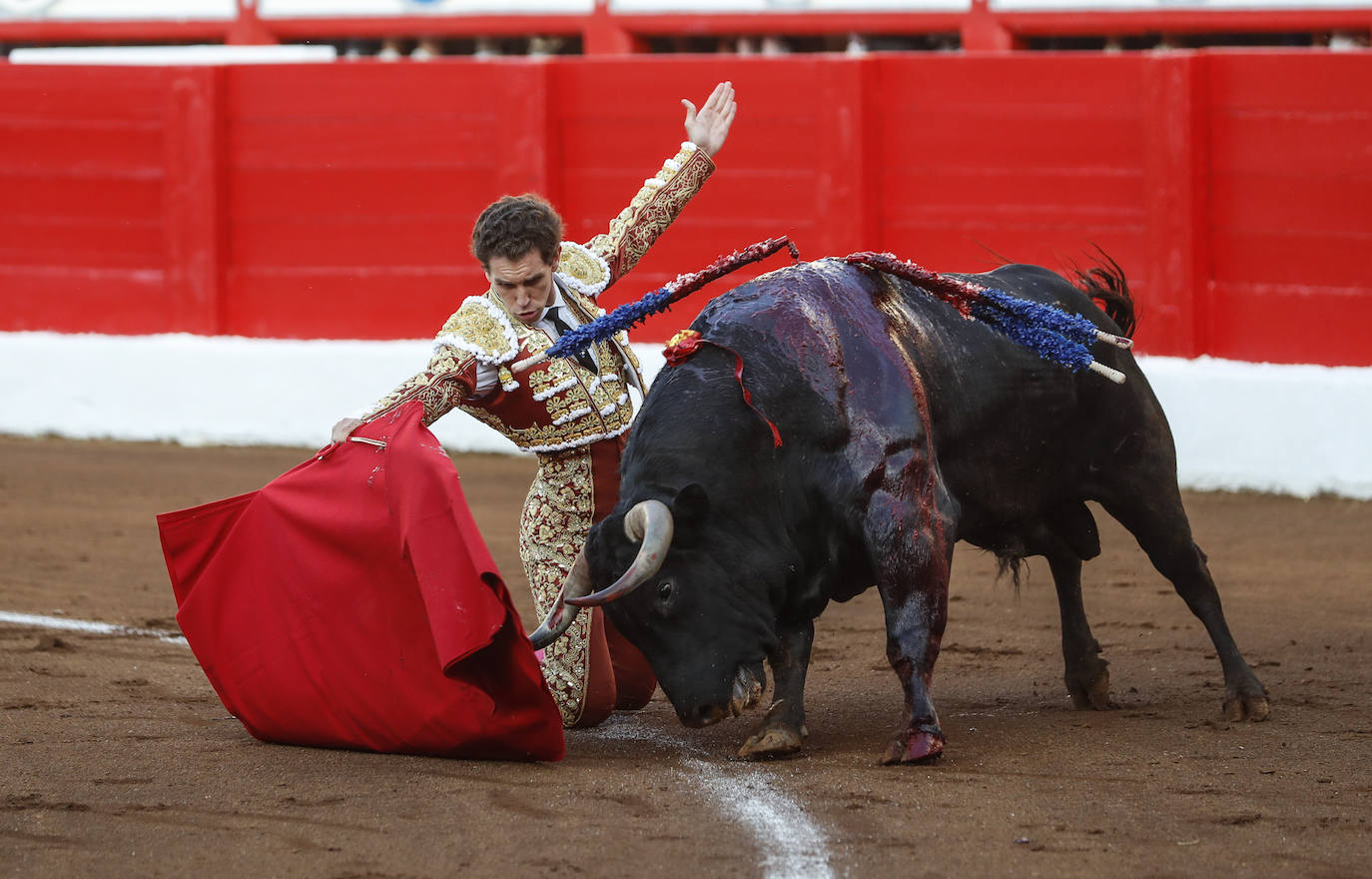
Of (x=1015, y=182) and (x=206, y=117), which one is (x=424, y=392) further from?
(x=206, y=117)

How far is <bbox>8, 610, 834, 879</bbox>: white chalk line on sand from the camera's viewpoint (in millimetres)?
2717

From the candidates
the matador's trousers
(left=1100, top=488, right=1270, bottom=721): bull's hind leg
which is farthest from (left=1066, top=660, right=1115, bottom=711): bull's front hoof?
the matador's trousers

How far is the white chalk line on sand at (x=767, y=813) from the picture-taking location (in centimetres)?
271

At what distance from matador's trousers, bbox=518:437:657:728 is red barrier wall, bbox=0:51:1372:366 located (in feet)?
10.4

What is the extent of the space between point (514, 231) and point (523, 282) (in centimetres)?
10

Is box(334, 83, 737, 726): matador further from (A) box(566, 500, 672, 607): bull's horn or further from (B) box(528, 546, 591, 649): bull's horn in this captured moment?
(A) box(566, 500, 672, 607): bull's horn

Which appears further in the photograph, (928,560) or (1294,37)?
(1294,37)

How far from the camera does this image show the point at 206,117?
8.76m

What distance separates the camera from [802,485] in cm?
332

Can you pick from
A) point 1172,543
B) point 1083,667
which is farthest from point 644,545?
point 1172,543

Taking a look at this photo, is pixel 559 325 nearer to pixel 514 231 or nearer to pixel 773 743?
pixel 514 231

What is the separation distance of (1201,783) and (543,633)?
Answer: 1.11 metres

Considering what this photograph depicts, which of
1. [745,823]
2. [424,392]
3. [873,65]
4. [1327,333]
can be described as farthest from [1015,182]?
[745,823]

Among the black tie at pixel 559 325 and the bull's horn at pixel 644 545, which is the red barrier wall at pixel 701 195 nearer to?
the black tie at pixel 559 325
